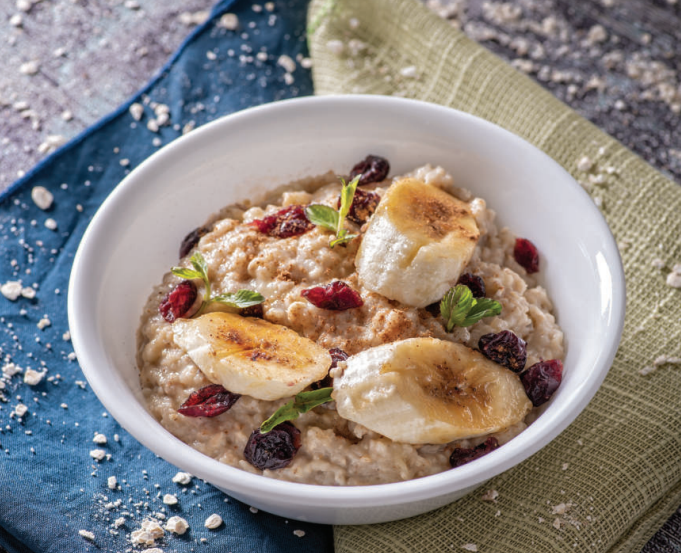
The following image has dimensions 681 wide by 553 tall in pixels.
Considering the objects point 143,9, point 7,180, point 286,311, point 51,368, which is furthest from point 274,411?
point 143,9

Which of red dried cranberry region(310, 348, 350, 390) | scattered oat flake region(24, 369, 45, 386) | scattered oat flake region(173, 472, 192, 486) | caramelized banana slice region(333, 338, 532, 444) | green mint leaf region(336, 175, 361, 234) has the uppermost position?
green mint leaf region(336, 175, 361, 234)

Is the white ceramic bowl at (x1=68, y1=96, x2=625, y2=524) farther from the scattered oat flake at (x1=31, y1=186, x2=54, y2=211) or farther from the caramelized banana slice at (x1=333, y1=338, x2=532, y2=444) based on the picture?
the scattered oat flake at (x1=31, y1=186, x2=54, y2=211)

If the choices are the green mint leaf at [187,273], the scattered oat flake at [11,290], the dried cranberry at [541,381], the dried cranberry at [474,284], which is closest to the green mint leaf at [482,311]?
the dried cranberry at [474,284]

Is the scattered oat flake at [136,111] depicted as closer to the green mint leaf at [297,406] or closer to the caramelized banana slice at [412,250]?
the caramelized banana slice at [412,250]

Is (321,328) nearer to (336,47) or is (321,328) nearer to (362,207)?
(362,207)

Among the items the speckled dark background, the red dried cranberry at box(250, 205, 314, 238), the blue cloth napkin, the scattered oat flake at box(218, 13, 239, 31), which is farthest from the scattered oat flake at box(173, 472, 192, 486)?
the scattered oat flake at box(218, 13, 239, 31)
